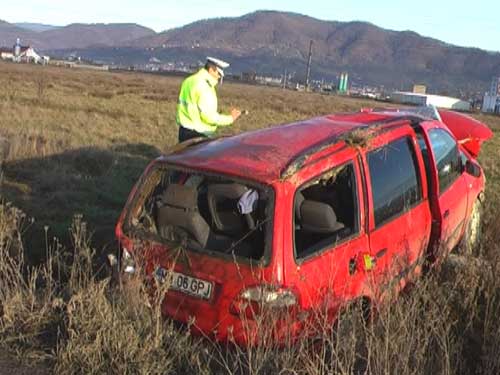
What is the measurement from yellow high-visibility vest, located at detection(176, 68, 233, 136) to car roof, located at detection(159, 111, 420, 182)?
3.11m

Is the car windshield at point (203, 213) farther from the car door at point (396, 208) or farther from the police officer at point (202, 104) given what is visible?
the police officer at point (202, 104)

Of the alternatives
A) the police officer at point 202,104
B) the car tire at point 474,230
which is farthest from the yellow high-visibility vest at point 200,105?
the car tire at point 474,230

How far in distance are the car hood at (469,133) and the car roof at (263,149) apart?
3.23m

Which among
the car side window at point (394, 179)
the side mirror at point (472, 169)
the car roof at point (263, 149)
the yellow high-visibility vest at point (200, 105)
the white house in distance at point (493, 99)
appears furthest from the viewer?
the white house in distance at point (493, 99)

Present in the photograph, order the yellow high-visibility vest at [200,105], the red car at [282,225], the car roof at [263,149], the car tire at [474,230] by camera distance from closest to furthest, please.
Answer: the red car at [282,225], the car roof at [263,149], the car tire at [474,230], the yellow high-visibility vest at [200,105]

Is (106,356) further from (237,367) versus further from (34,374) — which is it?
(237,367)

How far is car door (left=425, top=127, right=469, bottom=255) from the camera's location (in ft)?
18.4

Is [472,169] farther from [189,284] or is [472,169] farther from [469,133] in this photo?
[189,284]

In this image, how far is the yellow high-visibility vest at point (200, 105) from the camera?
330 inches

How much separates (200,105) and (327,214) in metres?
4.17

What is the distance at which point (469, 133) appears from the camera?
8367mm

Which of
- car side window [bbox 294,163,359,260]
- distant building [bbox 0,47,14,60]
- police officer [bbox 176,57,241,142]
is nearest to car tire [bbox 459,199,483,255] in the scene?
car side window [bbox 294,163,359,260]

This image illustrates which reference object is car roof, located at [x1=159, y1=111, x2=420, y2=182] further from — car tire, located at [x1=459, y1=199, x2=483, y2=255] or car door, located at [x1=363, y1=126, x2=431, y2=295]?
car tire, located at [x1=459, y1=199, x2=483, y2=255]

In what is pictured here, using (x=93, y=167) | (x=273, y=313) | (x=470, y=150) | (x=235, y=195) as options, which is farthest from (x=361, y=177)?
(x=93, y=167)
